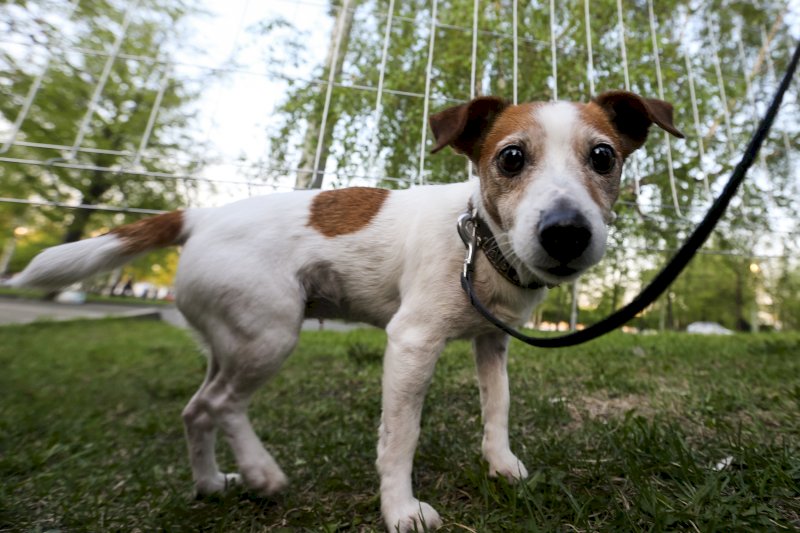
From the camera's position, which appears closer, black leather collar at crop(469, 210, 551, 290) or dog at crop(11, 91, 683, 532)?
dog at crop(11, 91, 683, 532)

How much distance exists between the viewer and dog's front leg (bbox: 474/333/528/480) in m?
1.89

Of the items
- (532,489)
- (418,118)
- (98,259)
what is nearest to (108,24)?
(418,118)

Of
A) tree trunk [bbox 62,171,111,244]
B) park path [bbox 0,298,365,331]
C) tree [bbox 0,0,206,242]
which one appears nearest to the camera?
tree [bbox 0,0,206,242]

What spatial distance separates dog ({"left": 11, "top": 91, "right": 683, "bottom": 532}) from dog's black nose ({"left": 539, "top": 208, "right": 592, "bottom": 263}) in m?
0.07

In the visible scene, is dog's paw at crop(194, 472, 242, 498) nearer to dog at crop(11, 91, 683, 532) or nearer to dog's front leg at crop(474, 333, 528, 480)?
dog at crop(11, 91, 683, 532)

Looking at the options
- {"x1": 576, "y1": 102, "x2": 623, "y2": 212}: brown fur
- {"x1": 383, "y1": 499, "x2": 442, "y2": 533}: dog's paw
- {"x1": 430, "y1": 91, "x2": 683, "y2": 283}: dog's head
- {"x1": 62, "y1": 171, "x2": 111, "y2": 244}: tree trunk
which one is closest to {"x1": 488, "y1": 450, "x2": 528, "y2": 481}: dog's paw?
{"x1": 383, "y1": 499, "x2": 442, "y2": 533}: dog's paw

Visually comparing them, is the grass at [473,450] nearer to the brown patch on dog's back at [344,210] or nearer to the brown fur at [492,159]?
the brown fur at [492,159]

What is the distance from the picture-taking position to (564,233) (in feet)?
4.62

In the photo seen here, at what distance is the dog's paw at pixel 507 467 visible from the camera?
5.98 ft

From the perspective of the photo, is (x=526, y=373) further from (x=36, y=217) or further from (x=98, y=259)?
(x=36, y=217)

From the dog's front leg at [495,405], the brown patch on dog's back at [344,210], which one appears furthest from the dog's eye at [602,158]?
the brown patch on dog's back at [344,210]

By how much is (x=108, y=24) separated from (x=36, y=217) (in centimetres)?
860

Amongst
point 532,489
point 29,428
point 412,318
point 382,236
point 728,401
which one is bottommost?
point 29,428

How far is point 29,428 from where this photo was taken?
3.31 meters
